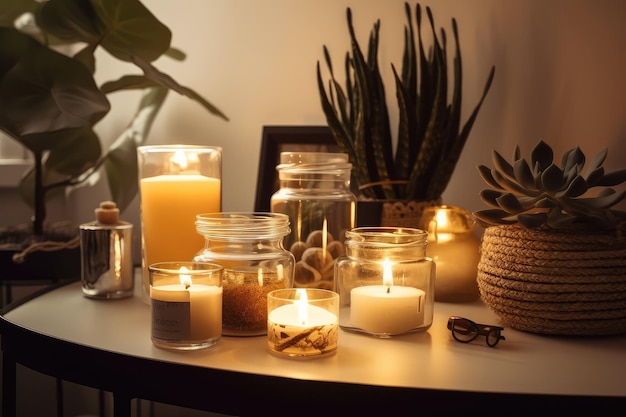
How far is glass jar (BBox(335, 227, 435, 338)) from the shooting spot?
76 centimetres

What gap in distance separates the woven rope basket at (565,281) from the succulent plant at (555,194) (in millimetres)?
18

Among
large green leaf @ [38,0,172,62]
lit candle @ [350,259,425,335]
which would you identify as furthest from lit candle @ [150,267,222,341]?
large green leaf @ [38,0,172,62]

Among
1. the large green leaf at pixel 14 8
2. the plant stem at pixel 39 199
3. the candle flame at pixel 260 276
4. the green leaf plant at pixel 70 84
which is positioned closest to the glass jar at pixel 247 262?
the candle flame at pixel 260 276

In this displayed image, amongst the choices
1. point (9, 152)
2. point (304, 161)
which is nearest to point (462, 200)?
point (304, 161)

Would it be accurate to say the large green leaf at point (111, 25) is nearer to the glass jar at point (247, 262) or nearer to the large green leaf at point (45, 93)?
the large green leaf at point (45, 93)

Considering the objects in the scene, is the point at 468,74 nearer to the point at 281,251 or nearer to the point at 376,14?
the point at 376,14

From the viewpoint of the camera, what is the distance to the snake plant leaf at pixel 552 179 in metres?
0.72

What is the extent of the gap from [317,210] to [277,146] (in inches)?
12.3

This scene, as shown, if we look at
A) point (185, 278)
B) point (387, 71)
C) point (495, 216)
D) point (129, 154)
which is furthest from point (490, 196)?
point (129, 154)

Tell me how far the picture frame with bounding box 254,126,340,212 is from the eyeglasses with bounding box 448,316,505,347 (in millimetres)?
470

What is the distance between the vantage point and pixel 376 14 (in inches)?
46.7

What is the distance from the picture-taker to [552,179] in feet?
2.37

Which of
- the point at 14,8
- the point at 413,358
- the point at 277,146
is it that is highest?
the point at 14,8

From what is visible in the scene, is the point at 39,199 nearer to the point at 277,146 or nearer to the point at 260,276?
the point at 277,146
